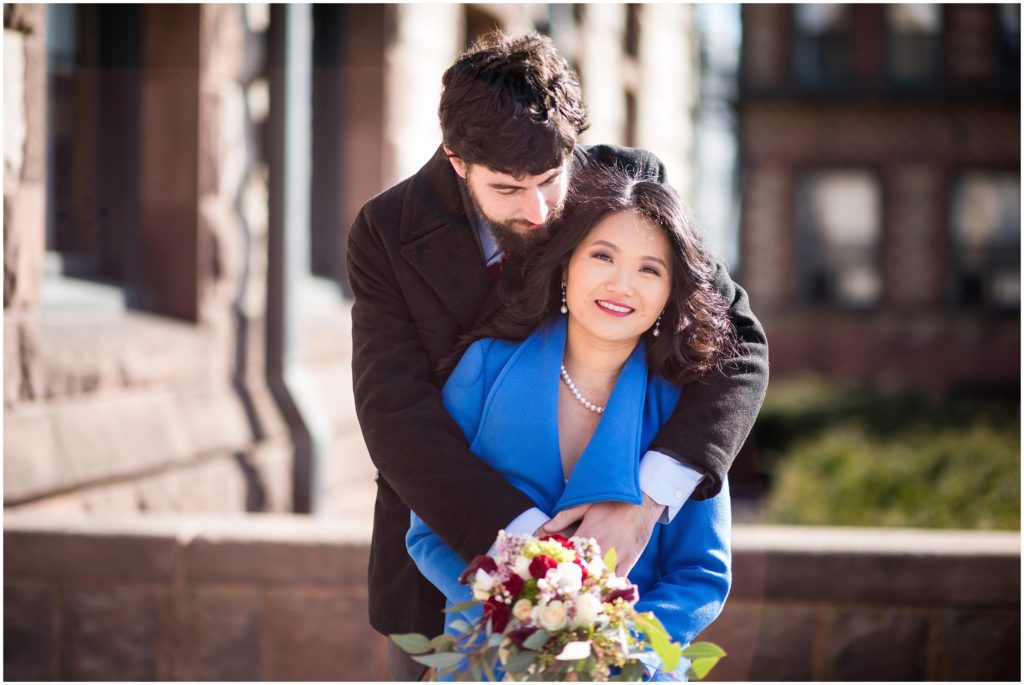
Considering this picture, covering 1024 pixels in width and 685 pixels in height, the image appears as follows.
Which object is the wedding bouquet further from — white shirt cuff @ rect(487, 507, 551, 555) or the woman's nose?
the woman's nose

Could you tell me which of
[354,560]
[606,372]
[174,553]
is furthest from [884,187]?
[606,372]

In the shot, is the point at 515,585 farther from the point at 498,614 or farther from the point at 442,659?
the point at 442,659

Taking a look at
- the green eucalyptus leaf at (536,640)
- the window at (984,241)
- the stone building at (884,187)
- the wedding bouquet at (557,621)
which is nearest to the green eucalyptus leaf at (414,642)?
the wedding bouquet at (557,621)

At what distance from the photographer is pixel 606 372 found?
275 centimetres

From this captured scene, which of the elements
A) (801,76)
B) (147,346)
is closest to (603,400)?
(147,346)

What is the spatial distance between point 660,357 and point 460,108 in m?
0.71

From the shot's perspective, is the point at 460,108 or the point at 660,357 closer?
the point at 460,108

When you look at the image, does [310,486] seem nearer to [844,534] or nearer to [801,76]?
[844,534]

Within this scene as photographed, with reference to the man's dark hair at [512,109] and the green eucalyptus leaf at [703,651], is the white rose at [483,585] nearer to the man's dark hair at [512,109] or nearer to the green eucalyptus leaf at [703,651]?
the green eucalyptus leaf at [703,651]

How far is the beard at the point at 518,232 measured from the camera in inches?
104

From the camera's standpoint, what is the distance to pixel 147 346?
18.3ft

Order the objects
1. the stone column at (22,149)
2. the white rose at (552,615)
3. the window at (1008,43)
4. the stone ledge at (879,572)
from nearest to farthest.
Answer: the white rose at (552,615), the stone ledge at (879,572), the stone column at (22,149), the window at (1008,43)

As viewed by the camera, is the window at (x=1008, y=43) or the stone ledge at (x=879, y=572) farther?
the window at (x=1008, y=43)

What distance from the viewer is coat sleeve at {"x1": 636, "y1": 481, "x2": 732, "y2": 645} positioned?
2.57m
